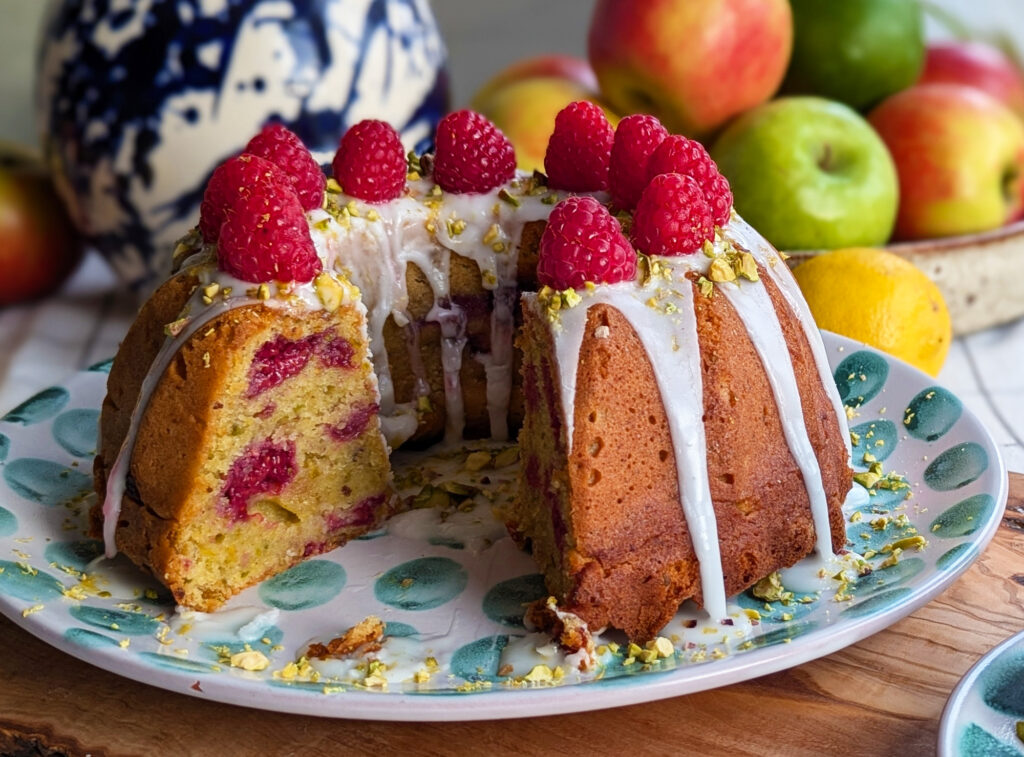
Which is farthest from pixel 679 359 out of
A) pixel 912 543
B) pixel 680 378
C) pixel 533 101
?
pixel 533 101

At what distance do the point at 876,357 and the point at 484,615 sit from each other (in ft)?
3.63

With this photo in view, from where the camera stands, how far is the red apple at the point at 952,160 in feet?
11.0

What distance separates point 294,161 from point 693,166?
2.37 feet

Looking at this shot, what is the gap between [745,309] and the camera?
205cm

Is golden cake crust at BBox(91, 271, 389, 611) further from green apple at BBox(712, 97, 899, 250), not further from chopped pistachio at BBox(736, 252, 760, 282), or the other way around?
green apple at BBox(712, 97, 899, 250)

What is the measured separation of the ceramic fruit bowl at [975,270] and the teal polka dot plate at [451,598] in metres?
0.72

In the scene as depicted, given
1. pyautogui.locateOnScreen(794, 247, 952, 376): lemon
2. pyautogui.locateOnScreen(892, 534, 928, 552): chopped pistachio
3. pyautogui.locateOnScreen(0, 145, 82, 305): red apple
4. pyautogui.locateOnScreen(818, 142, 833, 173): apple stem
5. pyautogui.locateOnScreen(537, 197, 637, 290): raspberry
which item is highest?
pyautogui.locateOnScreen(537, 197, 637, 290): raspberry

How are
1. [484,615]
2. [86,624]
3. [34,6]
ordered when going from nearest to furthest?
1. [86,624]
2. [484,615]
3. [34,6]

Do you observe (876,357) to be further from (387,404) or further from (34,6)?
(34,6)

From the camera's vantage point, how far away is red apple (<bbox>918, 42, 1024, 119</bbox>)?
12.7 ft

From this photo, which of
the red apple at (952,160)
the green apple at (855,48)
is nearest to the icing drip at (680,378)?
the red apple at (952,160)

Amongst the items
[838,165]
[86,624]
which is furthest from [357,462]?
[838,165]

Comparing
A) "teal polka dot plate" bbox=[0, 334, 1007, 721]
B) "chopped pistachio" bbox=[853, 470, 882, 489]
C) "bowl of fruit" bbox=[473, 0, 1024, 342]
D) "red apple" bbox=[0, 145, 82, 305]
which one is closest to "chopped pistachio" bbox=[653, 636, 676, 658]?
"teal polka dot plate" bbox=[0, 334, 1007, 721]

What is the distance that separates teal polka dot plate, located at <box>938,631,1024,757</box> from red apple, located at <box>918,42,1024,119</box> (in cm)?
265
